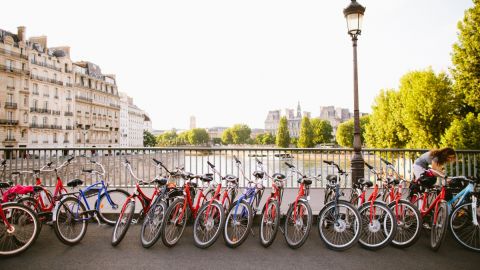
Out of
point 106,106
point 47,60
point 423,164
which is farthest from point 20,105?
point 423,164

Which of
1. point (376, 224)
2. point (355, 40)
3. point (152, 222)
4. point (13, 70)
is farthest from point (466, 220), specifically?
point (13, 70)

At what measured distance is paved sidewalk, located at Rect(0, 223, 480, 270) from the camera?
4.66m

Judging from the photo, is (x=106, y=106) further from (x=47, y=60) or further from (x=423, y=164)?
(x=423, y=164)

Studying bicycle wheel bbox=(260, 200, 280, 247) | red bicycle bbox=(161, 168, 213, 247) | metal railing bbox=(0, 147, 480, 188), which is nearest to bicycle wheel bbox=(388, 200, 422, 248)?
Result: bicycle wheel bbox=(260, 200, 280, 247)

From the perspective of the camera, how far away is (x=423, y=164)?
7098 millimetres

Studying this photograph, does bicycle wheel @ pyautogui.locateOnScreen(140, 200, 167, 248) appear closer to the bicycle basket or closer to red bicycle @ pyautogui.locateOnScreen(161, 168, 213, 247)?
red bicycle @ pyautogui.locateOnScreen(161, 168, 213, 247)

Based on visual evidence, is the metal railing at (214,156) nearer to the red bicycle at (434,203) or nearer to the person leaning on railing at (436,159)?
the person leaning on railing at (436,159)

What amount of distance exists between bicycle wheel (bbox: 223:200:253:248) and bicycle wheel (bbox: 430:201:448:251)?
286cm

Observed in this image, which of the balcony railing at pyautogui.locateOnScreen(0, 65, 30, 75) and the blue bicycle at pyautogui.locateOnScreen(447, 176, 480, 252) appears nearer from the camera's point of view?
the blue bicycle at pyautogui.locateOnScreen(447, 176, 480, 252)

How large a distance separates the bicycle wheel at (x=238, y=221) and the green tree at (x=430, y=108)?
81.2 feet

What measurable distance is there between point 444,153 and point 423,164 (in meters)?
0.44

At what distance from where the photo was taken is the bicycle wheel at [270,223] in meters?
5.50

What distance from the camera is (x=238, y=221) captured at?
5613 mm

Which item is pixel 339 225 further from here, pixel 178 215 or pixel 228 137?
pixel 228 137
